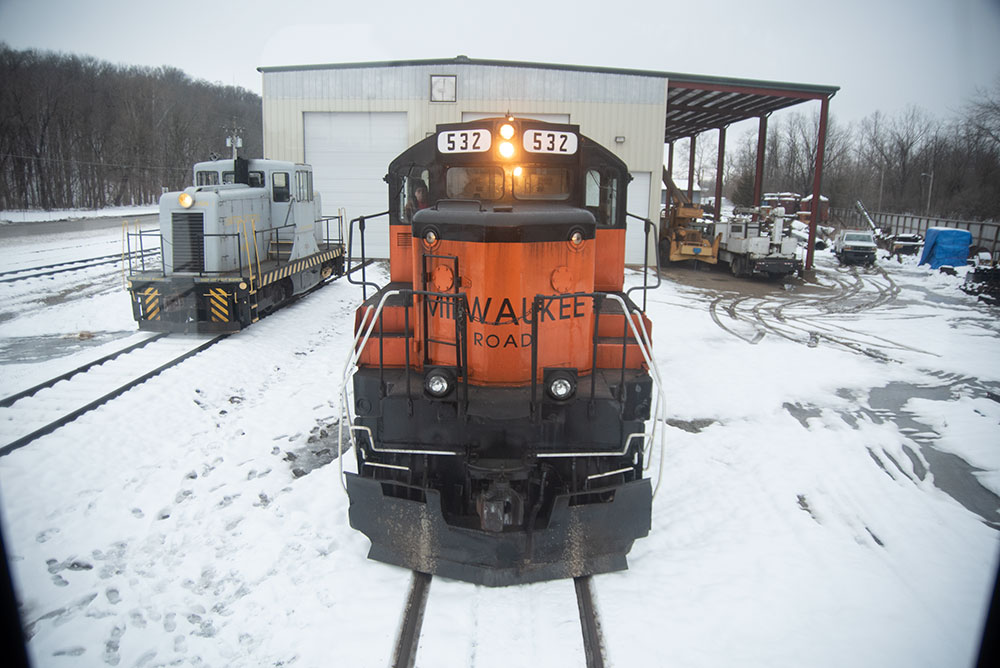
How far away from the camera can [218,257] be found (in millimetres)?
11758

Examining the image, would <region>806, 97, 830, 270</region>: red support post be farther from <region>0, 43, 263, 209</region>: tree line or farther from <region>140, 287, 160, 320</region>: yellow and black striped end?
<region>0, 43, 263, 209</region>: tree line

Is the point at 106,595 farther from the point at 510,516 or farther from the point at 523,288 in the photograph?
the point at 523,288

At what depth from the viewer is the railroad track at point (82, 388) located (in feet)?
23.2

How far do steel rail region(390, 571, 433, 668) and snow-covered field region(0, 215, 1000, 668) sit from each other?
2.6 inches

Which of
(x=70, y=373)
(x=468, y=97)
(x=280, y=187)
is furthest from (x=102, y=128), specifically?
(x=70, y=373)

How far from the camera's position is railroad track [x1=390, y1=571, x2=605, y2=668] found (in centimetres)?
380

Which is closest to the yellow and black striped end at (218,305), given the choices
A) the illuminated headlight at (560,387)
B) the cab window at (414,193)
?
the cab window at (414,193)

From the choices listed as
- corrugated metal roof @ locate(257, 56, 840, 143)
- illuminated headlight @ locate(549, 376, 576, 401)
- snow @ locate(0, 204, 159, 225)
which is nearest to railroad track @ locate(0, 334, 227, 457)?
illuminated headlight @ locate(549, 376, 576, 401)

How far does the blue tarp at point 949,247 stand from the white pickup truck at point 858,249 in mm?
2287

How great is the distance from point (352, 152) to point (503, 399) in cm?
1946

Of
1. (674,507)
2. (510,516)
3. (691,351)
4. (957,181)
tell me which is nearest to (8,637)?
(510,516)

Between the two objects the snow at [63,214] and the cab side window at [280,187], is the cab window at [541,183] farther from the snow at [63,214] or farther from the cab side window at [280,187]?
the snow at [63,214]

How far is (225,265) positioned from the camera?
12.1 meters

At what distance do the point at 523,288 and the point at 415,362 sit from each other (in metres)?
1.30
